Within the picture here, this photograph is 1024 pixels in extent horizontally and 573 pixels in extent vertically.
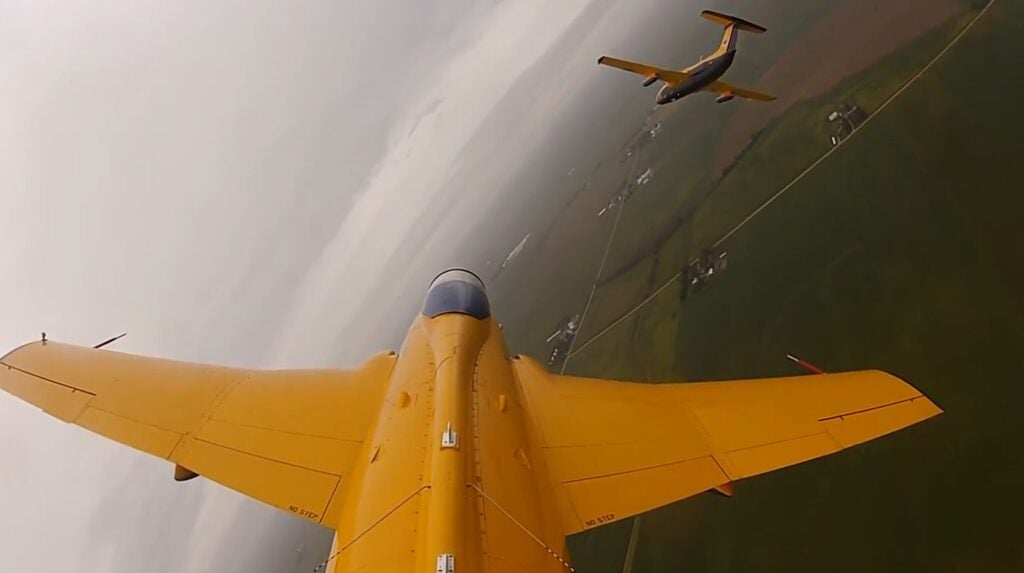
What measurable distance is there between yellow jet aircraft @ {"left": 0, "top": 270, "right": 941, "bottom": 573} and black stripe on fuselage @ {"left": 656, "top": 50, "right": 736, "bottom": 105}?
17.3m

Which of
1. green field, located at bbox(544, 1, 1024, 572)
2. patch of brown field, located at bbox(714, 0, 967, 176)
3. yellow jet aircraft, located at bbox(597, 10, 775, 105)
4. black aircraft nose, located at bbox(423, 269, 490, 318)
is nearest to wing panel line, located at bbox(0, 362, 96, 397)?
black aircraft nose, located at bbox(423, 269, 490, 318)

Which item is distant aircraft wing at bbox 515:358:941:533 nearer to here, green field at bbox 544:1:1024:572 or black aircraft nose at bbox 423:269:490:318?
black aircraft nose at bbox 423:269:490:318

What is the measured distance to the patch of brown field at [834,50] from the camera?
89.2 feet

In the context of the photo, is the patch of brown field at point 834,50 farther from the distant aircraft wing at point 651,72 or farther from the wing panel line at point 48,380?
the wing panel line at point 48,380

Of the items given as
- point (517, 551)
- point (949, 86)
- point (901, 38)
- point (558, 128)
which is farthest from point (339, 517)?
point (558, 128)

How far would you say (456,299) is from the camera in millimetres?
13148

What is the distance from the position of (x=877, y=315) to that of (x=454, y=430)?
1501 centimetres

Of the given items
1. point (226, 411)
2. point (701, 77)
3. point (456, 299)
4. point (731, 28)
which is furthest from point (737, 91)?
point (226, 411)

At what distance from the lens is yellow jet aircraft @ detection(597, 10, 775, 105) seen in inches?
984

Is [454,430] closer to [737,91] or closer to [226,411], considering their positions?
[226,411]

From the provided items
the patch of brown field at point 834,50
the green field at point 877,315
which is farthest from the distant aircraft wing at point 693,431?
the patch of brown field at point 834,50

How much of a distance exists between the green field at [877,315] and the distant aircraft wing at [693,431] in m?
5.62

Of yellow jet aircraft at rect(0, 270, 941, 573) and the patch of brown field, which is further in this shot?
the patch of brown field

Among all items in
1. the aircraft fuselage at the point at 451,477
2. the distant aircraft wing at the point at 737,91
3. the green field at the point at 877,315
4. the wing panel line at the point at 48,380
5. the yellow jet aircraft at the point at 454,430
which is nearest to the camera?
the aircraft fuselage at the point at 451,477
